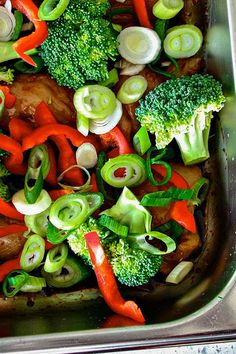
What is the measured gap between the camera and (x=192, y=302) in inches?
96.1

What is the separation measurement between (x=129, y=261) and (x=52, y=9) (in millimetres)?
1043

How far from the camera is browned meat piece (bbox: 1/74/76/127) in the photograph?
256 centimetres

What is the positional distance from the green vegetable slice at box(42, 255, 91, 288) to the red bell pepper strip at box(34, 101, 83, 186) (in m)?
0.33

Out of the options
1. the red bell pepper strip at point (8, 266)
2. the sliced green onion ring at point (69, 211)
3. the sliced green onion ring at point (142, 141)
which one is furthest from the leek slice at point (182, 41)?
the red bell pepper strip at point (8, 266)

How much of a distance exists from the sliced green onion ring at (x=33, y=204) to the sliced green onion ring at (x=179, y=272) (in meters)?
0.60

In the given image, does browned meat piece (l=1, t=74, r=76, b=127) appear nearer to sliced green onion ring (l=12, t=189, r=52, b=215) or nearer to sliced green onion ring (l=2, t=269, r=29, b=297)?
sliced green onion ring (l=12, t=189, r=52, b=215)

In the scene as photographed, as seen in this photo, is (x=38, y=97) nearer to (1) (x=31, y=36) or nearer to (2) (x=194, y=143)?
(1) (x=31, y=36)

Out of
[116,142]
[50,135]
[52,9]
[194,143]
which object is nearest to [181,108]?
[194,143]

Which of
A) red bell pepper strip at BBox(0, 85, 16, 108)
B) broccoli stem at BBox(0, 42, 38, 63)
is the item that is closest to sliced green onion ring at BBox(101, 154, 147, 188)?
red bell pepper strip at BBox(0, 85, 16, 108)

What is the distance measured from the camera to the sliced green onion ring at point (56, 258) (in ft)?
8.22

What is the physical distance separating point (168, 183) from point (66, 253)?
515 millimetres

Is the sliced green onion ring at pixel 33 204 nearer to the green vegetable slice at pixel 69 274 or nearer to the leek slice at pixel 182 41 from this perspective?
the green vegetable slice at pixel 69 274

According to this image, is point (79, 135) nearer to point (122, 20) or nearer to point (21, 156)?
point (21, 156)

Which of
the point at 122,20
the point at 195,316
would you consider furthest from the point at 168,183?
the point at 122,20
